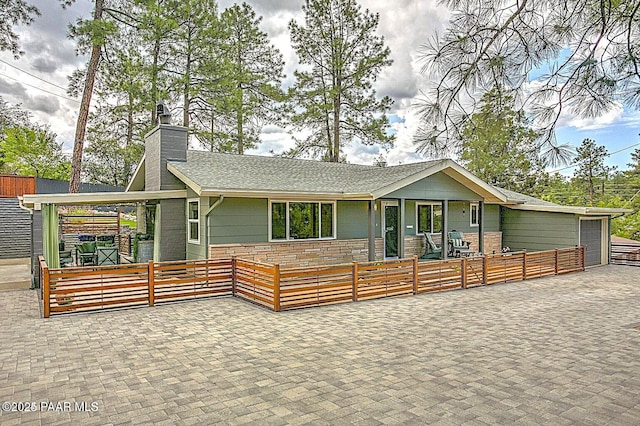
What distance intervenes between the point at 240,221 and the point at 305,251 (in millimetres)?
2018

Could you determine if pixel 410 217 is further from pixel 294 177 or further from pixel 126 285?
pixel 126 285

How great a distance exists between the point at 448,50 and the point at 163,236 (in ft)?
29.4

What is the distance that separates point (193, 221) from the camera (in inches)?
426

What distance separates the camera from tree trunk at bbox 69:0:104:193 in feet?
49.4

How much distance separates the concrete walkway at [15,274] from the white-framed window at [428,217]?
11.1 meters

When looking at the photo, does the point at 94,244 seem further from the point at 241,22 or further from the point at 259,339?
the point at 241,22

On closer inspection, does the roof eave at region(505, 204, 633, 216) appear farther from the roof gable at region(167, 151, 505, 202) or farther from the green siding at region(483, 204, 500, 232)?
the roof gable at region(167, 151, 505, 202)

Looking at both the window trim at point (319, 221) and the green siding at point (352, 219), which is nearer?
the window trim at point (319, 221)

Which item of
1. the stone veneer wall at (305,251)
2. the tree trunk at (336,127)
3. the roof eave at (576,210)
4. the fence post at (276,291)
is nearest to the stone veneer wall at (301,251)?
the stone veneer wall at (305,251)

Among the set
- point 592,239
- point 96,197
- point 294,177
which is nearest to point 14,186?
point 96,197

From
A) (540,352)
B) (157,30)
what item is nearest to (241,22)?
(157,30)

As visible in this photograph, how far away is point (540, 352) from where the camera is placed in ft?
17.5

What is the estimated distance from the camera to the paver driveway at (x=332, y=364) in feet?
12.1

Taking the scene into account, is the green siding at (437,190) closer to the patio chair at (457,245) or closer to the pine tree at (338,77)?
the patio chair at (457,245)
